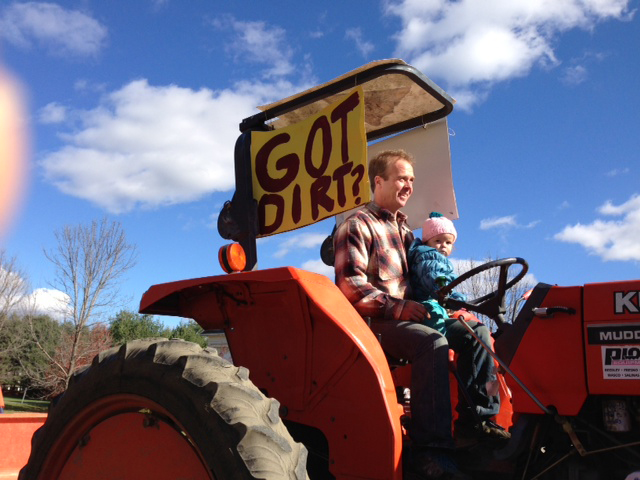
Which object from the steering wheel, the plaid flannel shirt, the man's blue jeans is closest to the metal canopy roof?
the plaid flannel shirt

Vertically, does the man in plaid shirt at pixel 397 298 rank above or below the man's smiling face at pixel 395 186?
below

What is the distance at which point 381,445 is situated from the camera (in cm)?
225

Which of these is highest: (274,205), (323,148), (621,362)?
(323,148)

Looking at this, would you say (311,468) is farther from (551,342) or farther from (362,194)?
(362,194)

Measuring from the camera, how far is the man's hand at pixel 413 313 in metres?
2.68

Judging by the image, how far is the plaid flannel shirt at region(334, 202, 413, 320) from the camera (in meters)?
2.76

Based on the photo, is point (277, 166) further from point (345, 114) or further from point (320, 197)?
point (345, 114)

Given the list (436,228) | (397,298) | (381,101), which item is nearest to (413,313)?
(397,298)

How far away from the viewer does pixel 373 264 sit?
2.96 meters

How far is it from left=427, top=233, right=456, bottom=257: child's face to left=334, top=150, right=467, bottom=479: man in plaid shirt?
15 centimetres

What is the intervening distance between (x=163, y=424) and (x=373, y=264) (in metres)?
1.28

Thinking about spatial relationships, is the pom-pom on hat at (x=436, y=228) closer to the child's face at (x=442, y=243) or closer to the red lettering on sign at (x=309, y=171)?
the child's face at (x=442, y=243)

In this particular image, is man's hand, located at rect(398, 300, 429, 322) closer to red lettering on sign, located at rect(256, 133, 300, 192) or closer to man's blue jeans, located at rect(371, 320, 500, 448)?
man's blue jeans, located at rect(371, 320, 500, 448)

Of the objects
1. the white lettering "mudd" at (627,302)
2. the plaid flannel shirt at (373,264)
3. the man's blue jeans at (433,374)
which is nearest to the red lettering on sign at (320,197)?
the plaid flannel shirt at (373,264)
